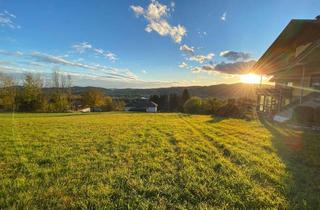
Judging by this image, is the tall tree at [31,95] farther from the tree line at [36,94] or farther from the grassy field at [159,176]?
the grassy field at [159,176]

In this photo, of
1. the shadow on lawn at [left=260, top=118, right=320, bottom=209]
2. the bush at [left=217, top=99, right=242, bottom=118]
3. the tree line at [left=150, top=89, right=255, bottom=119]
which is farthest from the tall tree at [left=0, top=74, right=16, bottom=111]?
the shadow on lawn at [left=260, top=118, right=320, bottom=209]

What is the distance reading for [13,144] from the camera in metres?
5.98

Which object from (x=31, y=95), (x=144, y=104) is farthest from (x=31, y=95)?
(x=144, y=104)

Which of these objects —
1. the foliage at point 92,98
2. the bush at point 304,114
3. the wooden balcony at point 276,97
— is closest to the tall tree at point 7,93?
the foliage at point 92,98

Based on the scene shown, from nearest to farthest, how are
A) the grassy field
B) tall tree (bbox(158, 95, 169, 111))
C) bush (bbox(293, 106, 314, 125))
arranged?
the grassy field < bush (bbox(293, 106, 314, 125)) < tall tree (bbox(158, 95, 169, 111))

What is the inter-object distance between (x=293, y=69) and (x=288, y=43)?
3534mm

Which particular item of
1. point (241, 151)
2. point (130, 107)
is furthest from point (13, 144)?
point (130, 107)

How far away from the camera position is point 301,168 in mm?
4133

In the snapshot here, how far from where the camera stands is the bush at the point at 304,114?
9605mm

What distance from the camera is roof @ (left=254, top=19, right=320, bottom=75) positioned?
45.2ft

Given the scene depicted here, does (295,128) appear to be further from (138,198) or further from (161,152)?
(138,198)

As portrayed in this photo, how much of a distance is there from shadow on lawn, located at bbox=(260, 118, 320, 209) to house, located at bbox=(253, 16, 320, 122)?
15.6 feet

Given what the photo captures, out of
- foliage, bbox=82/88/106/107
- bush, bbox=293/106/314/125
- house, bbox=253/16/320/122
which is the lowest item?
foliage, bbox=82/88/106/107

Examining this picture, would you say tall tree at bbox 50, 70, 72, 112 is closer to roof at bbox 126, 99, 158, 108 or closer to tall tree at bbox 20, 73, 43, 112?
tall tree at bbox 20, 73, 43, 112
